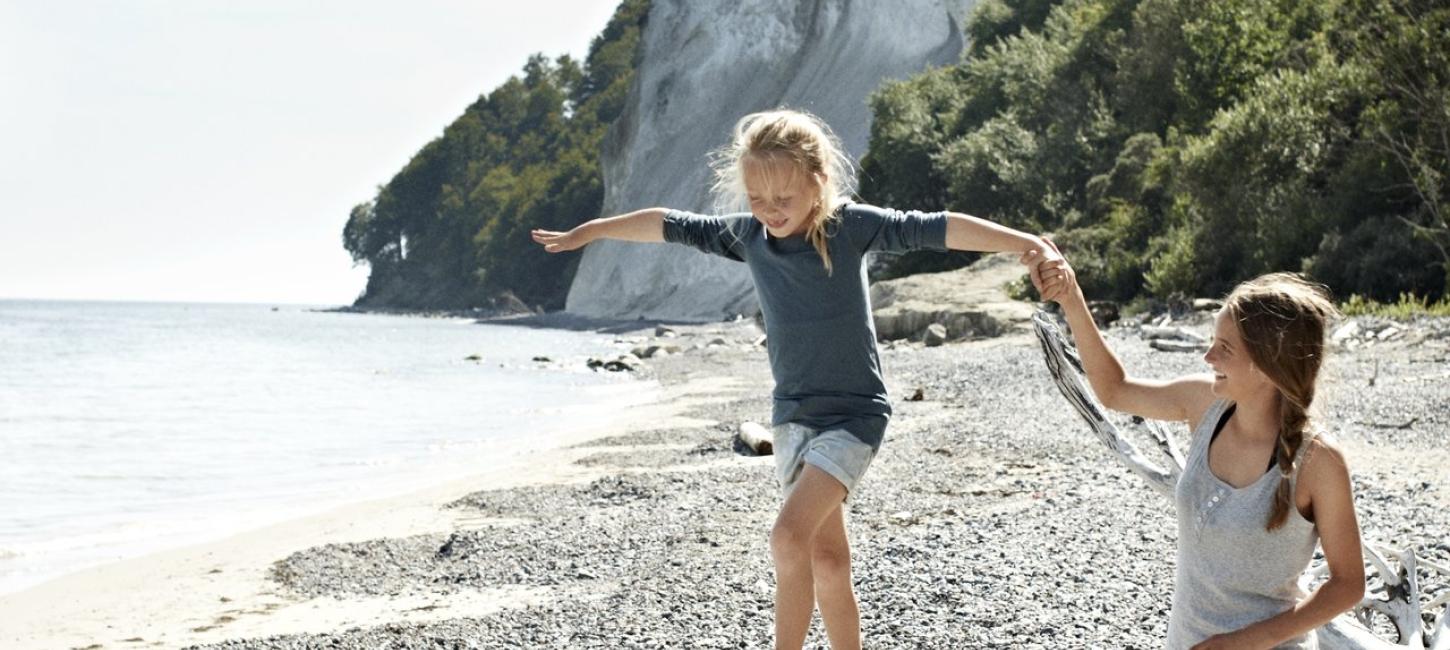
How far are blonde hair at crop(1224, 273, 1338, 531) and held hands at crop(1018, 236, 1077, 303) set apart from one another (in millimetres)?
556

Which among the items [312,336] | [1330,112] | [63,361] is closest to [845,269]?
[1330,112]

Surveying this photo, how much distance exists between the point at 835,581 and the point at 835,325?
2.43 feet

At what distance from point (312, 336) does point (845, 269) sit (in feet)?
207

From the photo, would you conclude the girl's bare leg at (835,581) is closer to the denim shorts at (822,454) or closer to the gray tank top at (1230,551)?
the denim shorts at (822,454)

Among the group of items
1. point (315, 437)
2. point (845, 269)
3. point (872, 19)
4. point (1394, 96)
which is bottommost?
point (315, 437)

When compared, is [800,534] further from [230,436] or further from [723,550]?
[230,436]

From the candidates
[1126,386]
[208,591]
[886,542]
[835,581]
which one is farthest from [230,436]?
[1126,386]

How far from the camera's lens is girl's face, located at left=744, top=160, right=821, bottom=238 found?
3717 millimetres

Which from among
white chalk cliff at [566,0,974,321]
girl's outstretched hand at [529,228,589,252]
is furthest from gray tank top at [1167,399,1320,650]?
white chalk cliff at [566,0,974,321]

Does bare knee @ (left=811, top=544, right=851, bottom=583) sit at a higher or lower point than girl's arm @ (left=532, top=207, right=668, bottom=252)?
lower

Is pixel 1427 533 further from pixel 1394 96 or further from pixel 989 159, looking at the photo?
pixel 989 159

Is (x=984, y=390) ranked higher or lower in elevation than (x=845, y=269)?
lower

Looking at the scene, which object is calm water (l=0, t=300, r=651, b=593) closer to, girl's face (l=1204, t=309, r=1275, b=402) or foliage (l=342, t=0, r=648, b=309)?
girl's face (l=1204, t=309, r=1275, b=402)

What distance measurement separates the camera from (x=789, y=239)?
388 cm
